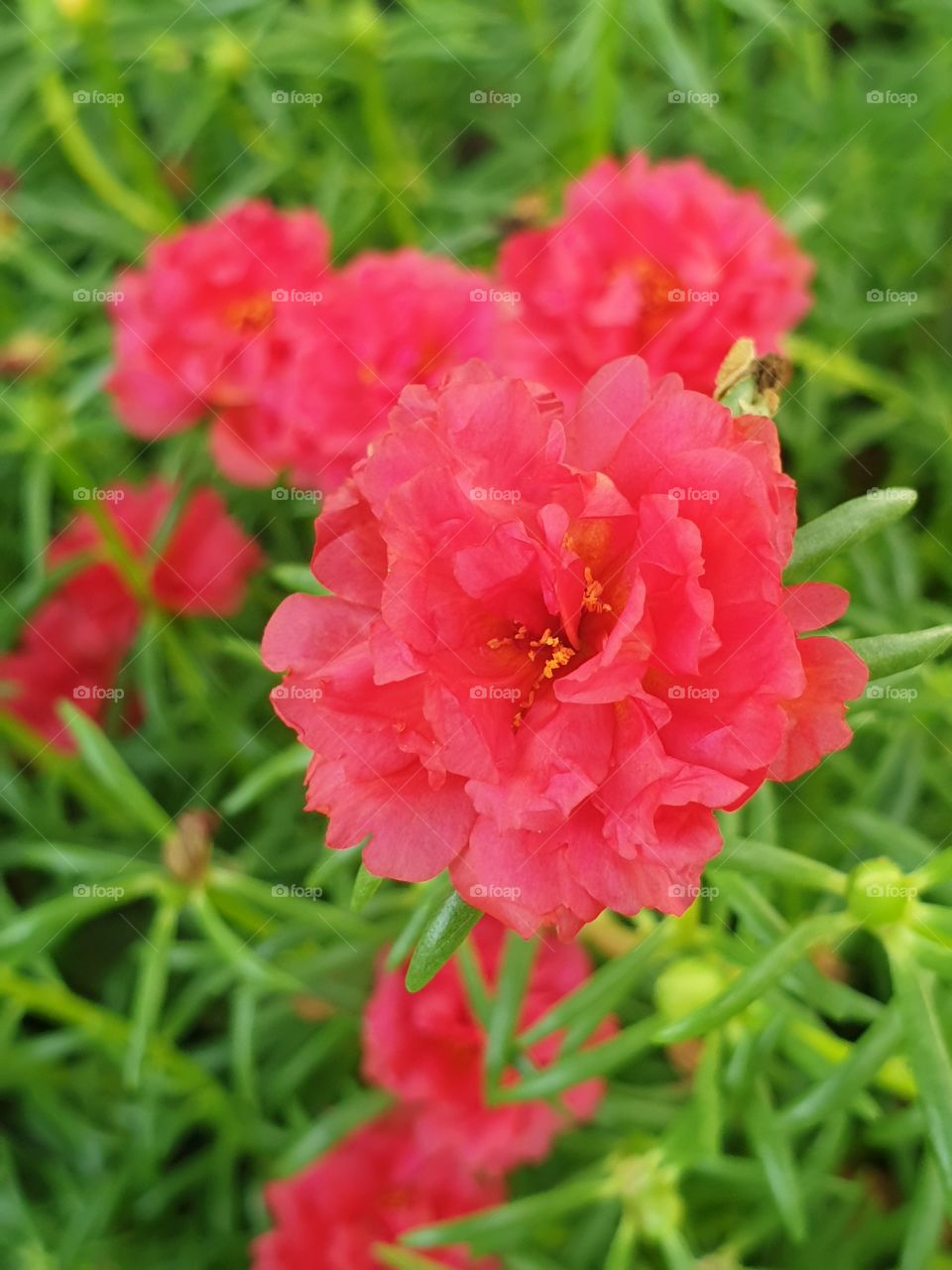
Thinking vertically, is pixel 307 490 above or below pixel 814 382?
above

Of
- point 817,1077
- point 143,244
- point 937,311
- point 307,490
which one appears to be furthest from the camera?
point 143,244

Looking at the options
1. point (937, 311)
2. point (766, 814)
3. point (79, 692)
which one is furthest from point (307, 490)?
point (937, 311)

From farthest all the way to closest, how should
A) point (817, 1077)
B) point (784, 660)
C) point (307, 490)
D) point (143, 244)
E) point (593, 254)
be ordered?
point (143, 244) < point (307, 490) < point (593, 254) < point (817, 1077) < point (784, 660)

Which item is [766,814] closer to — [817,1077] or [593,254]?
[817,1077]
